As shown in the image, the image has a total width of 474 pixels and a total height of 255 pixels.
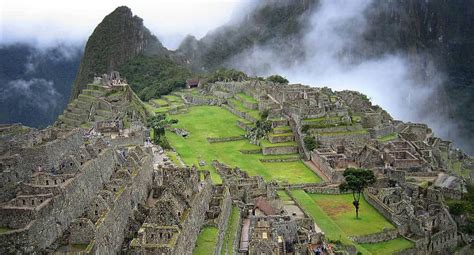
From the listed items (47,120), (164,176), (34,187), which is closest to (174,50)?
(47,120)

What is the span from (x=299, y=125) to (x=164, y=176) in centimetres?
2754

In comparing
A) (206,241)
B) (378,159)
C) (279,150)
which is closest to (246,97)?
(279,150)

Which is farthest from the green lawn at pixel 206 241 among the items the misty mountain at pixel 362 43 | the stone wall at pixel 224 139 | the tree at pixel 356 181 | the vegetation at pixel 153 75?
the misty mountain at pixel 362 43

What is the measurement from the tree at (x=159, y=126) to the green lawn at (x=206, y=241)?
19.3m

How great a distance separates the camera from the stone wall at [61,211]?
1956 centimetres

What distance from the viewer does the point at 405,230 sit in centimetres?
3844

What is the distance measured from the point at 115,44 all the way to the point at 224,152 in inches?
2904

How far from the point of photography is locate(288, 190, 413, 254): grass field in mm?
36406

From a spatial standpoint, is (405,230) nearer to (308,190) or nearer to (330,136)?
(308,190)

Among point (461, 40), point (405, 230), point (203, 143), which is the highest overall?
point (461, 40)

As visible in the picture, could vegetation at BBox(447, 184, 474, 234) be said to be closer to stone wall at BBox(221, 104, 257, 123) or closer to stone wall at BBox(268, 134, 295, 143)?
stone wall at BBox(268, 134, 295, 143)

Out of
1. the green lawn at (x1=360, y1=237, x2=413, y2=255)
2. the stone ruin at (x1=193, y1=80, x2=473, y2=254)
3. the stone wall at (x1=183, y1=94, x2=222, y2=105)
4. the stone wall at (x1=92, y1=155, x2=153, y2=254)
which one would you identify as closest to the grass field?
the green lawn at (x1=360, y1=237, x2=413, y2=255)

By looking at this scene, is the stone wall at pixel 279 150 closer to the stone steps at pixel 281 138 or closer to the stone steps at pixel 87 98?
the stone steps at pixel 281 138

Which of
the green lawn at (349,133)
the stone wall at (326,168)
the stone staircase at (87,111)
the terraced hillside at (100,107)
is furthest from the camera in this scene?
the green lawn at (349,133)
